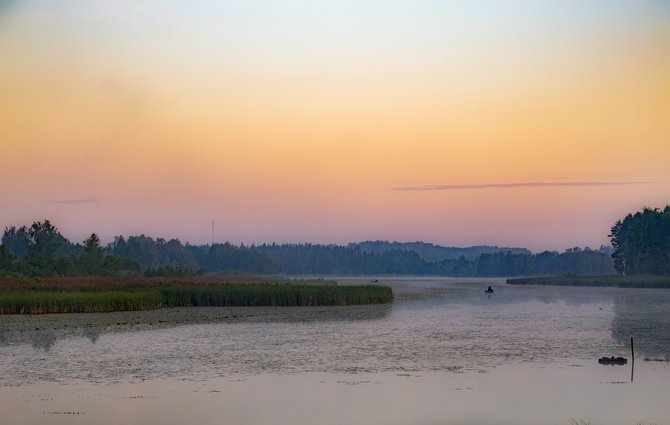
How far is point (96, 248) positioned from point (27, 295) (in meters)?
48.3

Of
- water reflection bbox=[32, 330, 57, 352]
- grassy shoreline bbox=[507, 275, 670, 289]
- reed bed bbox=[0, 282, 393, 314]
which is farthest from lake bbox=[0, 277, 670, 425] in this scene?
grassy shoreline bbox=[507, 275, 670, 289]

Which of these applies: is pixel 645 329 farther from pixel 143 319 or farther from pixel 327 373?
pixel 143 319

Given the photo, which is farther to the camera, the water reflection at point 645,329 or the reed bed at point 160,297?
the reed bed at point 160,297

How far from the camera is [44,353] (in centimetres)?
2817

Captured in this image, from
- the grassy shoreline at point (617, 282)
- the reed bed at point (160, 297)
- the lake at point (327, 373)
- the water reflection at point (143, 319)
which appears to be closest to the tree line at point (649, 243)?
the grassy shoreline at point (617, 282)

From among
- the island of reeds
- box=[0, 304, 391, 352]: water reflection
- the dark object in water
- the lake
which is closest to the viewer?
the lake

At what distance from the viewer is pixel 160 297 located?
56.0m

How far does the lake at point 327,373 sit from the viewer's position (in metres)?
18.2

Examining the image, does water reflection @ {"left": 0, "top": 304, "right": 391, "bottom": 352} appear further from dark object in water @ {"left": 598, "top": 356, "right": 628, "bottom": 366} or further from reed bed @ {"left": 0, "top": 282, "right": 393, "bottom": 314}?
dark object in water @ {"left": 598, "top": 356, "right": 628, "bottom": 366}

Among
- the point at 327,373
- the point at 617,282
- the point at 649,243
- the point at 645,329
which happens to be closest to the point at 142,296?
the point at 645,329

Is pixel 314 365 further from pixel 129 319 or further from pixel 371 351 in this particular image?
pixel 129 319

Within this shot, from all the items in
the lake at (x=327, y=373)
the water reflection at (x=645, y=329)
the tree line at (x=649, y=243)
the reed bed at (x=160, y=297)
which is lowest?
the lake at (x=327, y=373)

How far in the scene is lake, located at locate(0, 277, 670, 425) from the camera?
18.2 m

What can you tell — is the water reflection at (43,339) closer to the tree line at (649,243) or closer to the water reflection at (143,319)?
the water reflection at (143,319)
